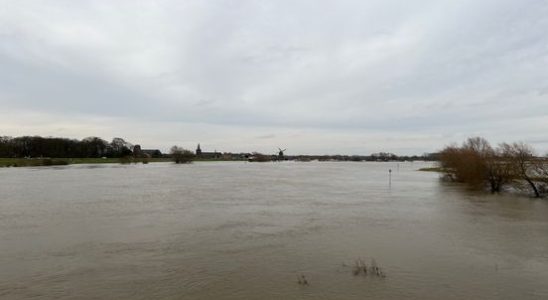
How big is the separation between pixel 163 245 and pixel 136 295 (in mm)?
4519

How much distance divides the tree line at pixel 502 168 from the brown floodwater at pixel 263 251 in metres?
10.3

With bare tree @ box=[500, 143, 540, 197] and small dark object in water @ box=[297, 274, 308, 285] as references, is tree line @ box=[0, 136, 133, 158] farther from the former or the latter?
small dark object in water @ box=[297, 274, 308, 285]

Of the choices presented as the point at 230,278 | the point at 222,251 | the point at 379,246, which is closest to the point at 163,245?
the point at 222,251

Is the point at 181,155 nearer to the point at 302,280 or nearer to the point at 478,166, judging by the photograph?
the point at 478,166

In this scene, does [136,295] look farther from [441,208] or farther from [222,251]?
[441,208]

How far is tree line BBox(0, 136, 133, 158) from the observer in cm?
10544

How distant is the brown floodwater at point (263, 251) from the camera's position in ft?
31.3

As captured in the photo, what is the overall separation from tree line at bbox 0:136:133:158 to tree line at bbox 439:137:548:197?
95.1m

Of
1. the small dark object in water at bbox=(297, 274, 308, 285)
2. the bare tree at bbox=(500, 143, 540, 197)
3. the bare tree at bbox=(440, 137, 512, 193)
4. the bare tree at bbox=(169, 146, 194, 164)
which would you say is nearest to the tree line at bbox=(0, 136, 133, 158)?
the bare tree at bbox=(169, 146, 194, 164)

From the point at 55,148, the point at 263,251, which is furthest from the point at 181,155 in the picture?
the point at 263,251

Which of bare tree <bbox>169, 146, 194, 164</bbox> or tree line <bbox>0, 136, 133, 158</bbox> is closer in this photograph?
tree line <bbox>0, 136, 133, 158</bbox>

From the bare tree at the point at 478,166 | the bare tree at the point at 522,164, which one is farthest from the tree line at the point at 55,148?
the bare tree at the point at 522,164

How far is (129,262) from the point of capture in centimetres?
1157

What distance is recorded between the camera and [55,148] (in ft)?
360
